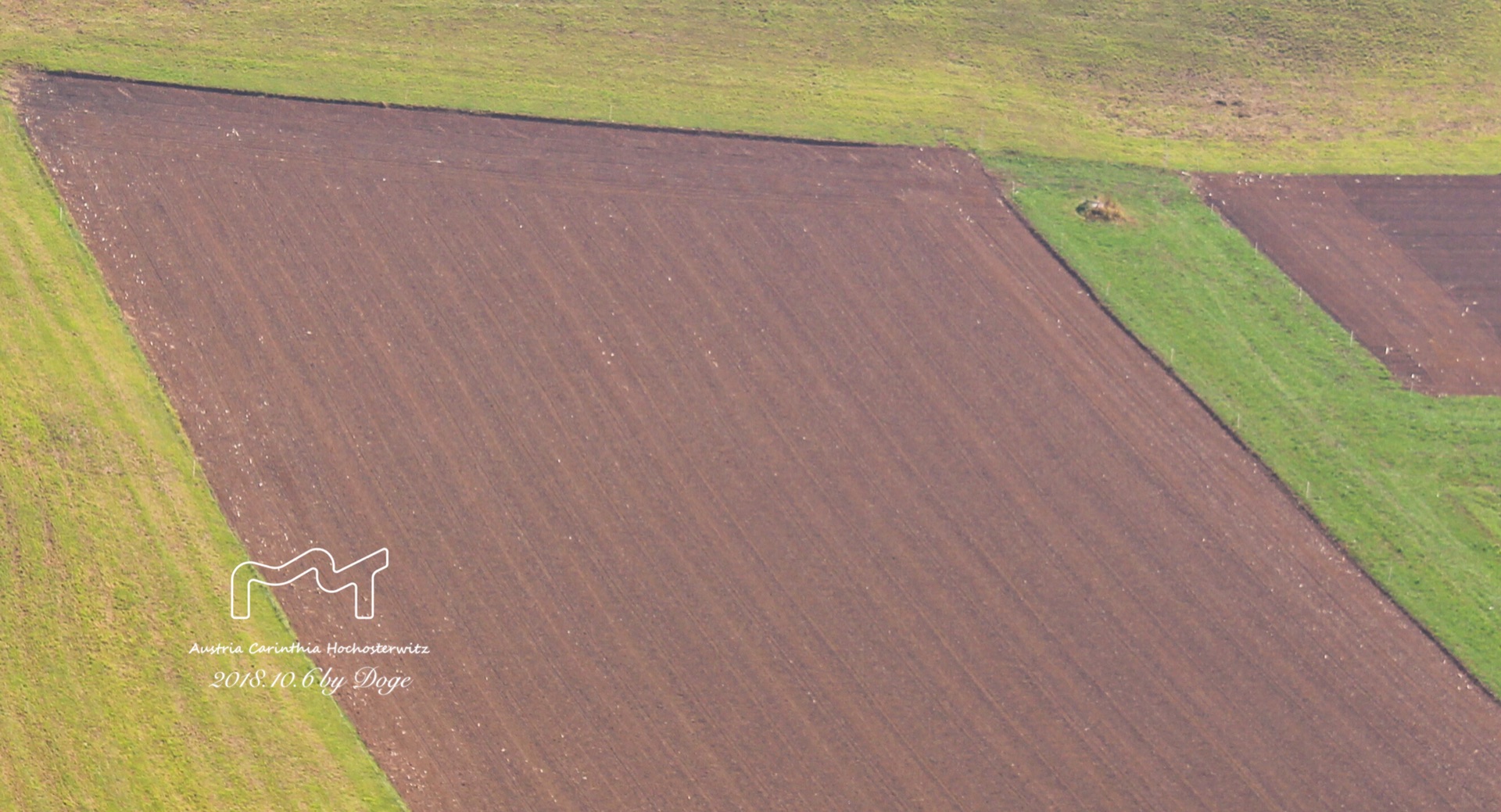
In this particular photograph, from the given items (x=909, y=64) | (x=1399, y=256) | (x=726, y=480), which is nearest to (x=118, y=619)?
(x=726, y=480)

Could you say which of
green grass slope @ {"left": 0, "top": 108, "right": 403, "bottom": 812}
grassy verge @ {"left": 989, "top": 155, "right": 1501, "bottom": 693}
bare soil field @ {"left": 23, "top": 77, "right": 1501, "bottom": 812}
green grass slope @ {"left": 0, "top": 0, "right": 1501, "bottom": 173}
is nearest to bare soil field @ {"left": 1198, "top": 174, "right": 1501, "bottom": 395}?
grassy verge @ {"left": 989, "top": 155, "right": 1501, "bottom": 693}

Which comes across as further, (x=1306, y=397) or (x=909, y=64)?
(x=909, y=64)

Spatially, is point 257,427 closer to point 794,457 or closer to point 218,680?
point 218,680

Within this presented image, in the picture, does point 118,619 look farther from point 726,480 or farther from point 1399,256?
point 1399,256

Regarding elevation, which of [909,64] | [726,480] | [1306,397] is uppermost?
[909,64]

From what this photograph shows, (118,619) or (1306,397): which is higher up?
(118,619)

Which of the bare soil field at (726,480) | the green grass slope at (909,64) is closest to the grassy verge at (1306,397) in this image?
the bare soil field at (726,480)
